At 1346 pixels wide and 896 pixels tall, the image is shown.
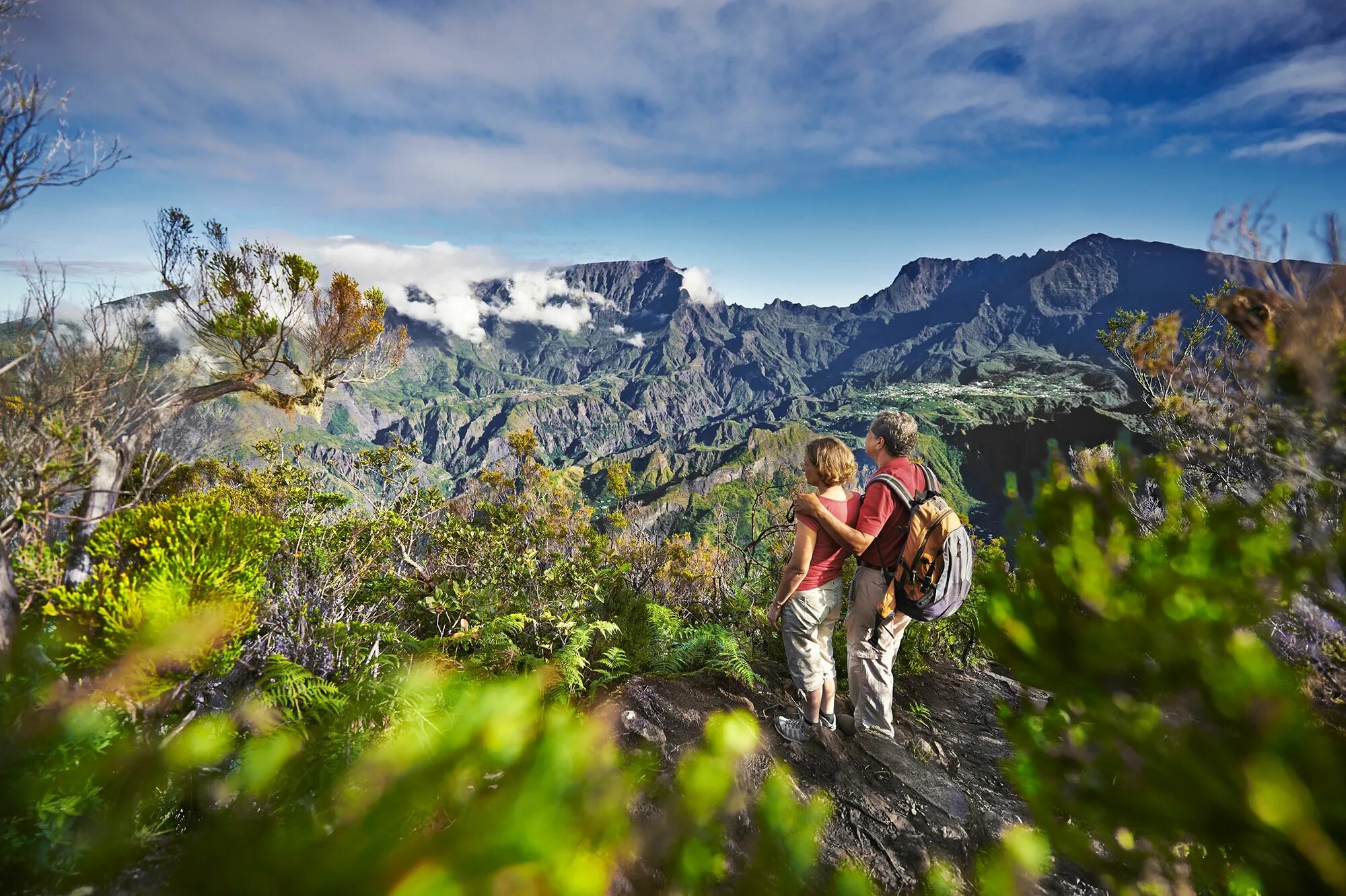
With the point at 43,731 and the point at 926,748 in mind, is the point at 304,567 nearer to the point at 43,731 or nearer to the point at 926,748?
the point at 43,731

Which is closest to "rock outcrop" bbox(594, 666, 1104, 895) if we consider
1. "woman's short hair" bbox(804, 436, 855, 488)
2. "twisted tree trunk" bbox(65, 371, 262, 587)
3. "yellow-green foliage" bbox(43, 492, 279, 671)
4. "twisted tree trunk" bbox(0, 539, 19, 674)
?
A: "woman's short hair" bbox(804, 436, 855, 488)

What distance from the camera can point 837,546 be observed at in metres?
3.96

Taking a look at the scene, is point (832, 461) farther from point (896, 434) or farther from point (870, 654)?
point (870, 654)

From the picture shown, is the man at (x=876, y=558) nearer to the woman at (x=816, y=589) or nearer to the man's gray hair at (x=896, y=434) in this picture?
the man's gray hair at (x=896, y=434)

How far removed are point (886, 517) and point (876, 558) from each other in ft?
1.21

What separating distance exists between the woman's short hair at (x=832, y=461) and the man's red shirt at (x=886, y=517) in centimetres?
22

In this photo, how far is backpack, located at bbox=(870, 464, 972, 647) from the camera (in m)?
3.65

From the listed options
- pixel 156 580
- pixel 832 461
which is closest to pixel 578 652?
pixel 832 461

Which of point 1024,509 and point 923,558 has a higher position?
point 1024,509

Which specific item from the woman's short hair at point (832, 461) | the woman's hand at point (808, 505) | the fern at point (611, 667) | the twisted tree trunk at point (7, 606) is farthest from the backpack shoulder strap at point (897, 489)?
the twisted tree trunk at point (7, 606)

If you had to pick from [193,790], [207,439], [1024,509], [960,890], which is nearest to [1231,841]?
[1024,509]

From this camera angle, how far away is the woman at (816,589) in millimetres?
3842

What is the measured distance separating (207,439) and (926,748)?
99.0 ft

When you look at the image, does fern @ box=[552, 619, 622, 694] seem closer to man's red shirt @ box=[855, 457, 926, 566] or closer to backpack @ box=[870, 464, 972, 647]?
man's red shirt @ box=[855, 457, 926, 566]
